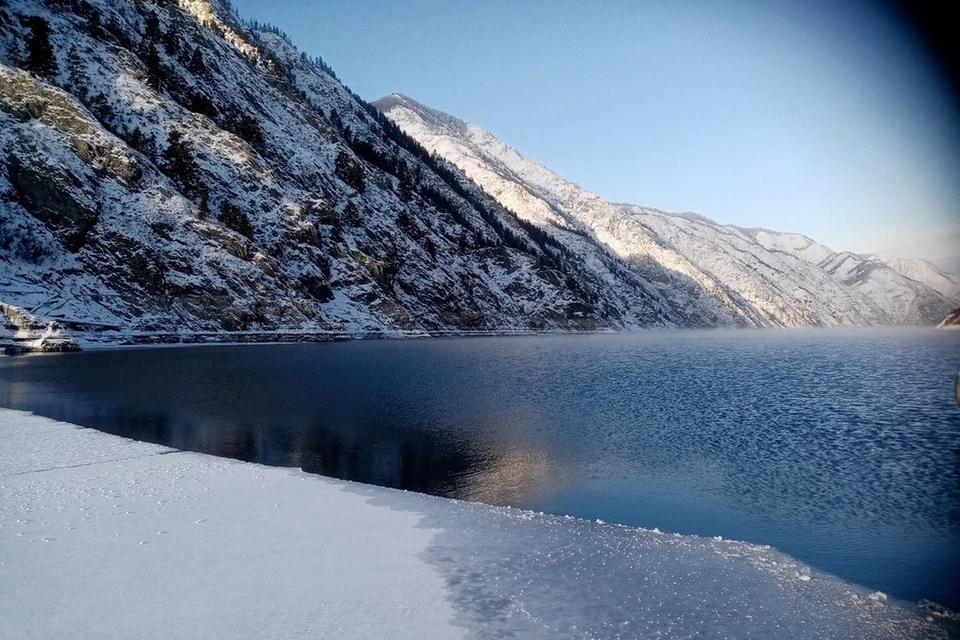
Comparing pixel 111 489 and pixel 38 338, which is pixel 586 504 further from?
pixel 38 338

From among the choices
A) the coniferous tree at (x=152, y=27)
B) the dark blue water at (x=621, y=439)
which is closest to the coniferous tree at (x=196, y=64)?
the coniferous tree at (x=152, y=27)

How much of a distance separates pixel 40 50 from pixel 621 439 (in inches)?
4751

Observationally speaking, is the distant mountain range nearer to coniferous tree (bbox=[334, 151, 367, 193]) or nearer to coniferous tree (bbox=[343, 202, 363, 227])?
coniferous tree (bbox=[343, 202, 363, 227])

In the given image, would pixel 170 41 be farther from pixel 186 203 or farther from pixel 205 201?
pixel 186 203

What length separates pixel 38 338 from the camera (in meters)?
71.8

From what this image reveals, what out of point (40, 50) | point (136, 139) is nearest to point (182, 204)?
point (136, 139)

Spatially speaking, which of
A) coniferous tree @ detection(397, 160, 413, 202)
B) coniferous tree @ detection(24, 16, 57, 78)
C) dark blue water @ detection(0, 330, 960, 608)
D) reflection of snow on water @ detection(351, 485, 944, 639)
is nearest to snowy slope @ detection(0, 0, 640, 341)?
coniferous tree @ detection(24, 16, 57, 78)

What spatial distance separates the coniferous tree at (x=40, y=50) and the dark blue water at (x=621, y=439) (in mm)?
69945

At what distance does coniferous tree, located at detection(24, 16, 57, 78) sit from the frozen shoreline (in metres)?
112

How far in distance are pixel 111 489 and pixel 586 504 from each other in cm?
1316

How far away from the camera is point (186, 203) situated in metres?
97.8

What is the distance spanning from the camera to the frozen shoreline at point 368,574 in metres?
8.22

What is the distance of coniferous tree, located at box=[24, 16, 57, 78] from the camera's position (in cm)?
9625

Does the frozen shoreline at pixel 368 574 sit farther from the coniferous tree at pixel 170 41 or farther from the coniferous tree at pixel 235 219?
the coniferous tree at pixel 170 41
